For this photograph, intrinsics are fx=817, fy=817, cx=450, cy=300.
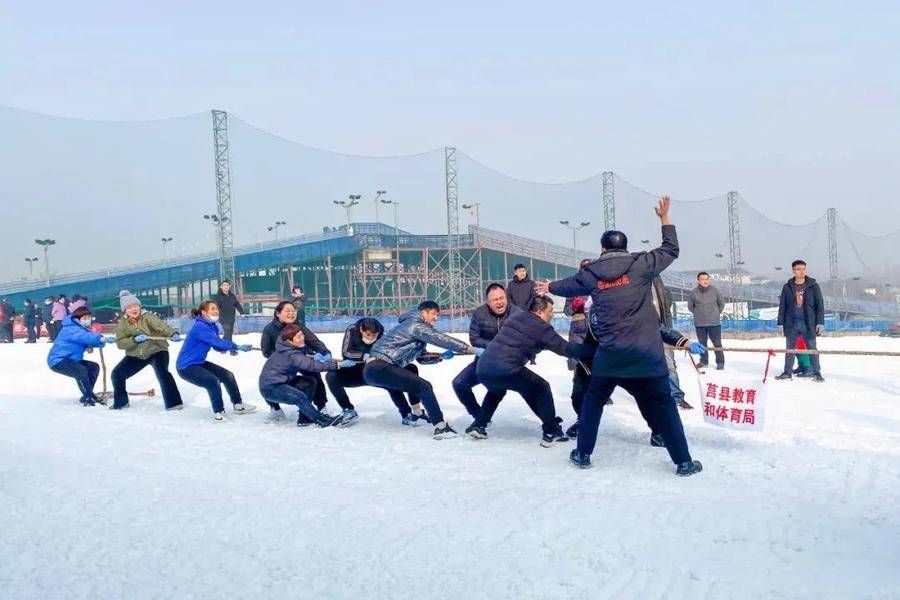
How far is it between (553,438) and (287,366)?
10.0 feet

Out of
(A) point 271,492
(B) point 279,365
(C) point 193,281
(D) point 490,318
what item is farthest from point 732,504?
(C) point 193,281

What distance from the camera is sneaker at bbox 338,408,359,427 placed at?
8.60 m

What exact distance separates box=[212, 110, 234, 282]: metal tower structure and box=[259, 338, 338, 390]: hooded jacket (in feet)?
99.6

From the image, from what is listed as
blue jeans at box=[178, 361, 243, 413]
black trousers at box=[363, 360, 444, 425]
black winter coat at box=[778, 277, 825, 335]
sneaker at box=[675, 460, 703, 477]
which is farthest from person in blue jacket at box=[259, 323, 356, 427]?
black winter coat at box=[778, 277, 825, 335]

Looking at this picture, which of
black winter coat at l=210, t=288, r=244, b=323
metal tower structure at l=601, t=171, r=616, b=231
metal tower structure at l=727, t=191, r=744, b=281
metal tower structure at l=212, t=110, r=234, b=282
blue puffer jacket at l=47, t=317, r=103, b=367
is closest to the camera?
blue puffer jacket at l=47, t=317, r=103, b=367

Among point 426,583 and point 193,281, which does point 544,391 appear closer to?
point 426,583

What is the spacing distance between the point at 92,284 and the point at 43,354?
111 feet

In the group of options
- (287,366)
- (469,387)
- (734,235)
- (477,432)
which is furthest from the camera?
(734,235)

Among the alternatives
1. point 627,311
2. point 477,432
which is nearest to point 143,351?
point 477,432

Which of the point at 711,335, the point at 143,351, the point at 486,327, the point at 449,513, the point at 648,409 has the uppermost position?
the point at 486,327

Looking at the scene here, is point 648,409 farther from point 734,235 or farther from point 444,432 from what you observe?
point 734,235

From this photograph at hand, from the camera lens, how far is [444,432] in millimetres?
7836

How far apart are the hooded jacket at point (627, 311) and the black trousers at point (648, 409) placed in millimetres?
102

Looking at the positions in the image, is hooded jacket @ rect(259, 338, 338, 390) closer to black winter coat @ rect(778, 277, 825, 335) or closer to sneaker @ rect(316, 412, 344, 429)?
sneaker @ rect(316, 412, 344, 429)
